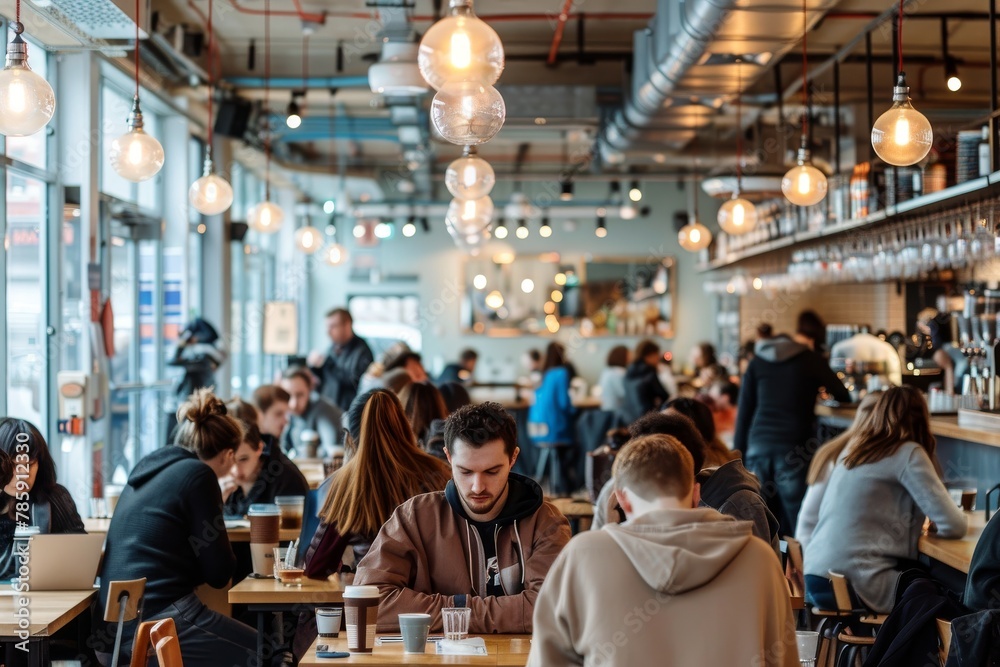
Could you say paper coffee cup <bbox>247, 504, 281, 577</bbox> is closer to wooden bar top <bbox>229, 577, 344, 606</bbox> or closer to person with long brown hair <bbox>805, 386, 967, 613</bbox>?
wooden bar top <bbox>229, 577, 344, 606</bbox>

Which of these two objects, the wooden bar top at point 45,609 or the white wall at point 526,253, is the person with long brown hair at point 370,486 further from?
→ the white wall at point 526,253

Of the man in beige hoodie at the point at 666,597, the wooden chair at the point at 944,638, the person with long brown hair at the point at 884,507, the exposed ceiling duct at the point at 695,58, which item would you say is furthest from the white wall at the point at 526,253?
the man in beige hoodie at the point at 666,597

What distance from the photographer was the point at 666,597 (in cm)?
249

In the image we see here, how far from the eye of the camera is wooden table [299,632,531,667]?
10.1ft

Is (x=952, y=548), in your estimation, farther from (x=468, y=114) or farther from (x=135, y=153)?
(x=135, y=153)

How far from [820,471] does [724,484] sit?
1952mm

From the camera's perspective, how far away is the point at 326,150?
1552 centimetres

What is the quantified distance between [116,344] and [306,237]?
81.2 inches

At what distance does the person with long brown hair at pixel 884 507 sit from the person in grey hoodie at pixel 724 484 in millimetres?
1160

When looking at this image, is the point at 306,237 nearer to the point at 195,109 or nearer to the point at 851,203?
the point at 195,109

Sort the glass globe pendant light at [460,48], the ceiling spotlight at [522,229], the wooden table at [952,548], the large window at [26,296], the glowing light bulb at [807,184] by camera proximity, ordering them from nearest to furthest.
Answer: the glass globe pendant light at [460,48] < the wooden table at [952,548] < the glowing light bulb at [807,184] < the large window at [26,296] < the ceiling spotlight at [522,229]

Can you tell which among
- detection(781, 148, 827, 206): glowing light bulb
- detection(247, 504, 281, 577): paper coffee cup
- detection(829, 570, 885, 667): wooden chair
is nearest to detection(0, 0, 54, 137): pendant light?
detection(247, 504, 281, 577): paper coffee cup

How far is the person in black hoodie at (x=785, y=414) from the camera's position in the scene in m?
7.98

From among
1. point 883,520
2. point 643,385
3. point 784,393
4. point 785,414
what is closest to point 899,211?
point 784,393
